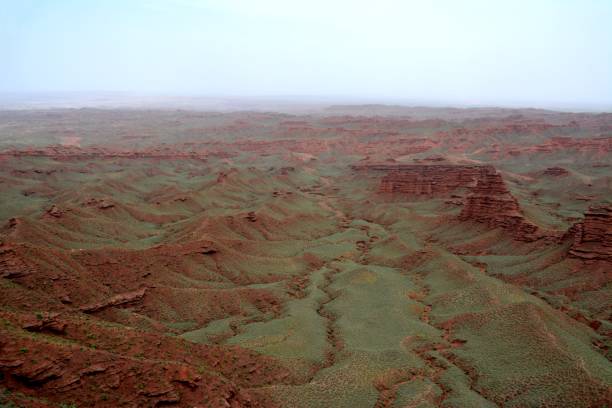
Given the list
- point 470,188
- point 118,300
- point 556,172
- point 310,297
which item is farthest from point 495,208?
point 556,172

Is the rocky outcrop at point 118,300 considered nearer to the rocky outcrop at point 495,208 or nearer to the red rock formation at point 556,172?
the rocky outcrop at point 495,208

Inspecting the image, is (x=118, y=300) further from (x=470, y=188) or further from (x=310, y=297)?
(x=470, y=188)

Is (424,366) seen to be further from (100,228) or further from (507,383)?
(100,228)

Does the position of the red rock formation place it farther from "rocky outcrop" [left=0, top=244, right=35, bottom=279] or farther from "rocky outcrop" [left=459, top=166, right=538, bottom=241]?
"rocky outcrop" [left=0, top=244, right=35, bottom=279]

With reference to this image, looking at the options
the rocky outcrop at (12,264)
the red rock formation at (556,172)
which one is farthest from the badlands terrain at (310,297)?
the red rock formation at (556,172)

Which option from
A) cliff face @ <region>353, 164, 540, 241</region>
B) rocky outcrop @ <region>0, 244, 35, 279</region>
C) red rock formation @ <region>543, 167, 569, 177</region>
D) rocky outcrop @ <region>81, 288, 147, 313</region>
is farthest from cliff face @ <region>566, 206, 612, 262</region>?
red rock formation @ <region>543, 167, 569, 177</region>

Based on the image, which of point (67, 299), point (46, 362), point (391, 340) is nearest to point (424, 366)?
point (391, 340)
